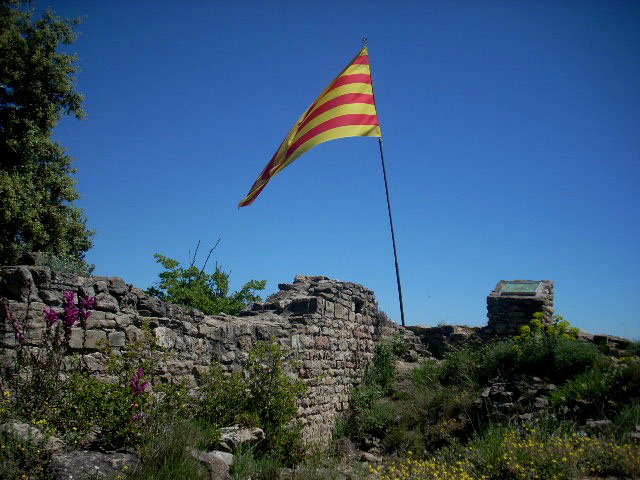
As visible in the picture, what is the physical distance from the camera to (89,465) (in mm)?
3707

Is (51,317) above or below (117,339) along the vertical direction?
above

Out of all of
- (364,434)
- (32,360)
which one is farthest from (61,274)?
(364,434)

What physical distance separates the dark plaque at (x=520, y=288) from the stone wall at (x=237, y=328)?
3131 mm

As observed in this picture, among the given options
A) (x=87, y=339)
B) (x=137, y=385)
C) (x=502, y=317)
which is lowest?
(x=137, y=385)

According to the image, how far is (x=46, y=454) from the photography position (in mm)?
3684

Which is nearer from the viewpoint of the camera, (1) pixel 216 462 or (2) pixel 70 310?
(1) pixel 216 462

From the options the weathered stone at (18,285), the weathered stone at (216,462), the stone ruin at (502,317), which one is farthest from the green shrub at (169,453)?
the stone ruin at (502,317)

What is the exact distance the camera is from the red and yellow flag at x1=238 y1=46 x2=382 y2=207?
9.90m

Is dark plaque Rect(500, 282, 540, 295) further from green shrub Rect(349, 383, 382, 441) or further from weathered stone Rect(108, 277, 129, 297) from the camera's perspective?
weathered stone Rect(108, 277, 129, 297)

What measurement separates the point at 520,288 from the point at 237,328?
331 inches

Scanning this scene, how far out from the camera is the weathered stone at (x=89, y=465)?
11.6 feet

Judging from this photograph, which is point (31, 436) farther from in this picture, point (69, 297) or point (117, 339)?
point (117, 339)

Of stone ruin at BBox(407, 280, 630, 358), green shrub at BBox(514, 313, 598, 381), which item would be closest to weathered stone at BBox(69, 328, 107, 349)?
green shrub at BBox(514, 313, 598, 381)

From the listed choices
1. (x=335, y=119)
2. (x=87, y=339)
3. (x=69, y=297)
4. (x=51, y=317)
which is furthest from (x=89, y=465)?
(x=335, y=119)
